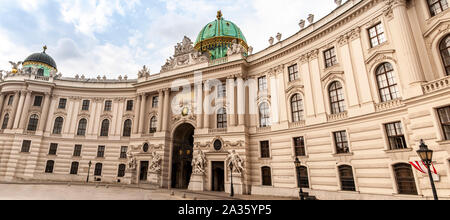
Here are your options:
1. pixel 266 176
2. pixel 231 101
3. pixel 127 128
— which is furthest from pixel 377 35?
pixel 127 128

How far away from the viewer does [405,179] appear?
53.1 ft

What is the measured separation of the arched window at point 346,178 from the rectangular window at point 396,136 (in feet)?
12.4

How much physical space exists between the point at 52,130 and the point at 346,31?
45.0 meters

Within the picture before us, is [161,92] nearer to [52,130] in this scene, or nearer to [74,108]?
[74,108]

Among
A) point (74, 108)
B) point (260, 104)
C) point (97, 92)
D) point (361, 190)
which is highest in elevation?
point (97, 92)

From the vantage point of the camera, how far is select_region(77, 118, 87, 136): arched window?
3937cm

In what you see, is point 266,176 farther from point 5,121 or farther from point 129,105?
point 5,121

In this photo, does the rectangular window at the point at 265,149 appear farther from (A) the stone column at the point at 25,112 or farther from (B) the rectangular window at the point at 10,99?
(B) the rectangular window at the point at 10,99

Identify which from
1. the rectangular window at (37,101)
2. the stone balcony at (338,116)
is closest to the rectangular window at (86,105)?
the rectangular window at (37,101)

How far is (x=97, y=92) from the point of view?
41062 millimetres

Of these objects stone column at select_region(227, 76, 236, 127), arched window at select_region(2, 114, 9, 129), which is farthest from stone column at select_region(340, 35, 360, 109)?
arched window at select_region(2, 114, 9, 129)

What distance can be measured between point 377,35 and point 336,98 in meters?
6.19
